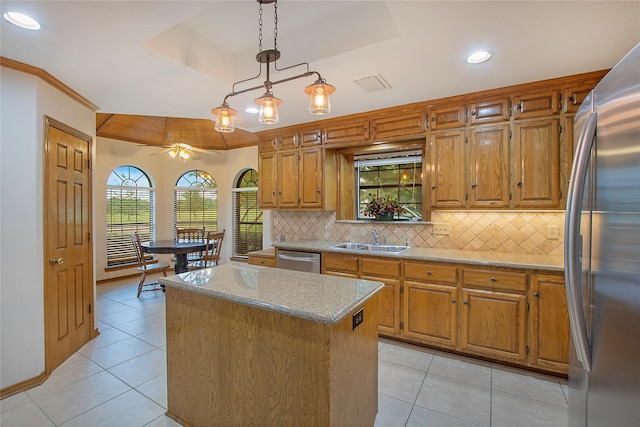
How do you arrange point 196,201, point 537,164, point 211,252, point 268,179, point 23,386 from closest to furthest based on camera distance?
point 23,386, point 537,164, point 268,179, point 211,252, point 196,201

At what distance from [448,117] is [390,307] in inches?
76.8

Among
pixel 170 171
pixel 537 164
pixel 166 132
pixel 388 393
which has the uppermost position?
pixel 166 132

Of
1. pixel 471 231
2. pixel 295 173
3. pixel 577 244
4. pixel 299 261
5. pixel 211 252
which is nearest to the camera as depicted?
pixel 577 244

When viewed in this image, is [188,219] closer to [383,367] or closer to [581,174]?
[383,367]

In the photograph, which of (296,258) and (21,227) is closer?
(21,227)

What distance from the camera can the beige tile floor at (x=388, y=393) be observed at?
1891mm

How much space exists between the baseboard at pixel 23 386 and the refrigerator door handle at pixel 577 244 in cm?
341

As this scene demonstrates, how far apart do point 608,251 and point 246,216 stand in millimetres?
5524

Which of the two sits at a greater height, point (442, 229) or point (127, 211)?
point (127, 211)

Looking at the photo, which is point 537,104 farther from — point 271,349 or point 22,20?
point 22,20

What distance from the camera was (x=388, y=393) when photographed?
2160mm

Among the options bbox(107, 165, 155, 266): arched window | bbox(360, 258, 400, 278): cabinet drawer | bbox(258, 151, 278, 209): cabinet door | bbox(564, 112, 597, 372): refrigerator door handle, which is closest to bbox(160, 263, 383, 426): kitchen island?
bbox(564, 112, 597, 372): refrigerator door handle

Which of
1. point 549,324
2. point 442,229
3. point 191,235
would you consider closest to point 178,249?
point 191,235

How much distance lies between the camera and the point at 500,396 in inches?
83.0
